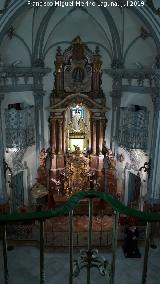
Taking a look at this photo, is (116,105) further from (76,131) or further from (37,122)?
(37,122)

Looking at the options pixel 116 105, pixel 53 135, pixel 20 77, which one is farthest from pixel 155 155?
pixel 20 77

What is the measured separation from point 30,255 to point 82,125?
7744 mm

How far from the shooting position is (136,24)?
55.4 feet

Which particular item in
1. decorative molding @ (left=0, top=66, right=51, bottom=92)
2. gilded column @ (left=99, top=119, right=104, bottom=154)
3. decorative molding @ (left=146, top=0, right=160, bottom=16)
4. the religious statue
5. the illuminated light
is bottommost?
the religious statue

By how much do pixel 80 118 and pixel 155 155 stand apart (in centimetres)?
517

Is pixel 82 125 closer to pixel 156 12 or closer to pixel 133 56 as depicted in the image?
pixel 133 56

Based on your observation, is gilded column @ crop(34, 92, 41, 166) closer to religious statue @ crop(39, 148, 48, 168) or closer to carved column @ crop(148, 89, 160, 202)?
religious statue @ crop(39, 148, 48, 168)

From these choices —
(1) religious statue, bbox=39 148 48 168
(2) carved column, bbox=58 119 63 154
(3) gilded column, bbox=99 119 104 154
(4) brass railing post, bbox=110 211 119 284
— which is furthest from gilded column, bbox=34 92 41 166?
(4) brass railing post, bbox=110 211 119 284

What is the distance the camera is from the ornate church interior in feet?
54.5

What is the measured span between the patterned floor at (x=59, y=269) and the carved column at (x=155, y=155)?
8.74 ft

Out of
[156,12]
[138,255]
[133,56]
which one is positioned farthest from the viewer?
[133,56]

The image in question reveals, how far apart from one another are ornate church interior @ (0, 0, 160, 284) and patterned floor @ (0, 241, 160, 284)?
0.43ft

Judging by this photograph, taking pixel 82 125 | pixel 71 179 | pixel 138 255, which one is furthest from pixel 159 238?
pixel 82 125

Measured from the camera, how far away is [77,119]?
20016mm
